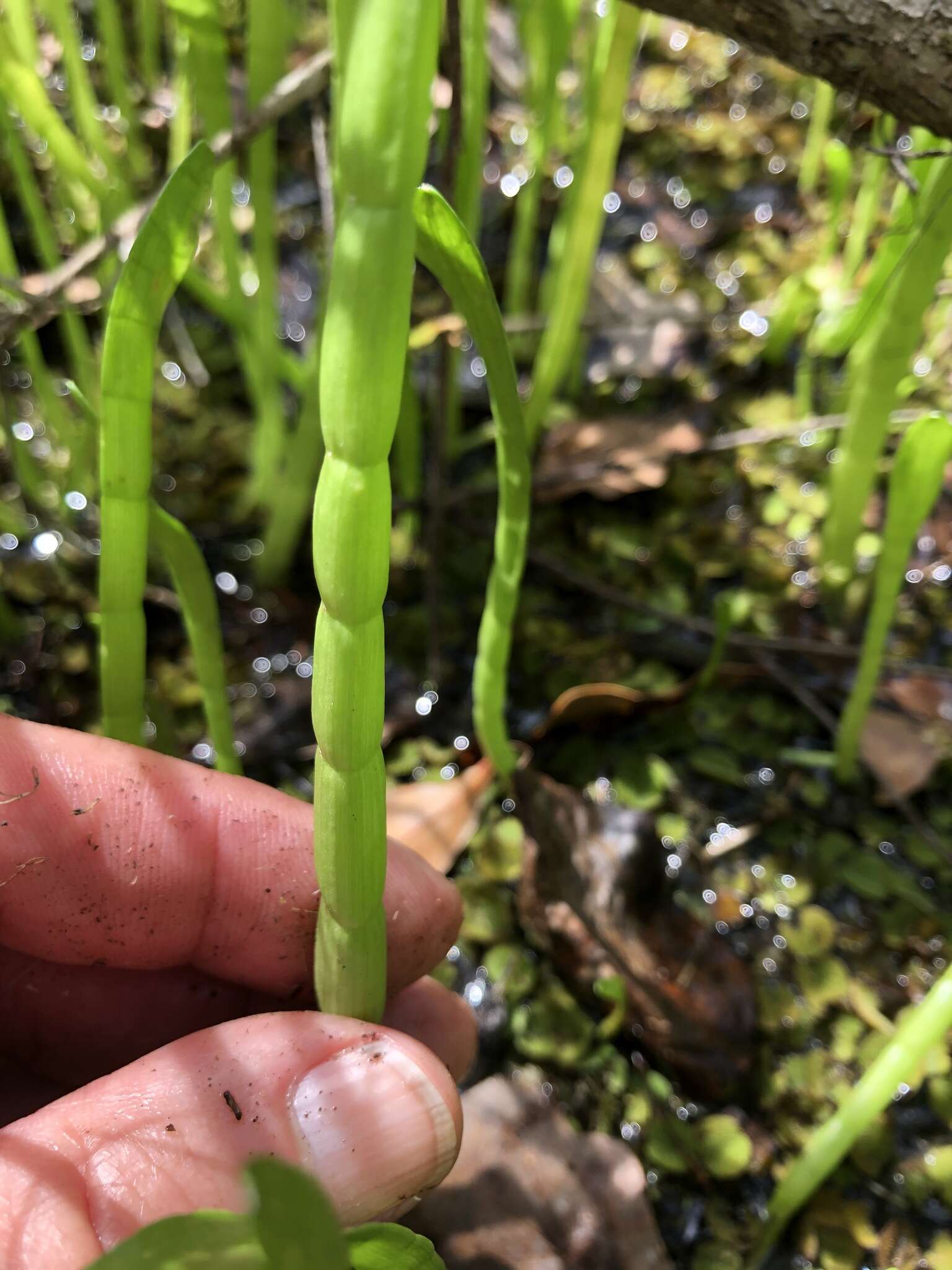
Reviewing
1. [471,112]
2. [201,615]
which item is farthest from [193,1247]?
[471,112]

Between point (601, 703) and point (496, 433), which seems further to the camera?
point (601, 703)

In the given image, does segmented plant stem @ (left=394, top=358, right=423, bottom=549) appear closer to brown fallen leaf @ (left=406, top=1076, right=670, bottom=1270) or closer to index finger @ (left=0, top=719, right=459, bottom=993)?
index finger @ (left=0, top=719, right=459, bottom=993)

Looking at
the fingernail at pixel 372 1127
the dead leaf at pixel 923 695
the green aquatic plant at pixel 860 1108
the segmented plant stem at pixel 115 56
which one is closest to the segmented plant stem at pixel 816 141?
the dead leaf at pixel 923 695

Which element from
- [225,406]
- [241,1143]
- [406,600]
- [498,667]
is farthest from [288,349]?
[241,1143]

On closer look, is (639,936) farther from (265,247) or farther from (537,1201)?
(265,247)

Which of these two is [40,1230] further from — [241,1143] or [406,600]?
[406,600]
